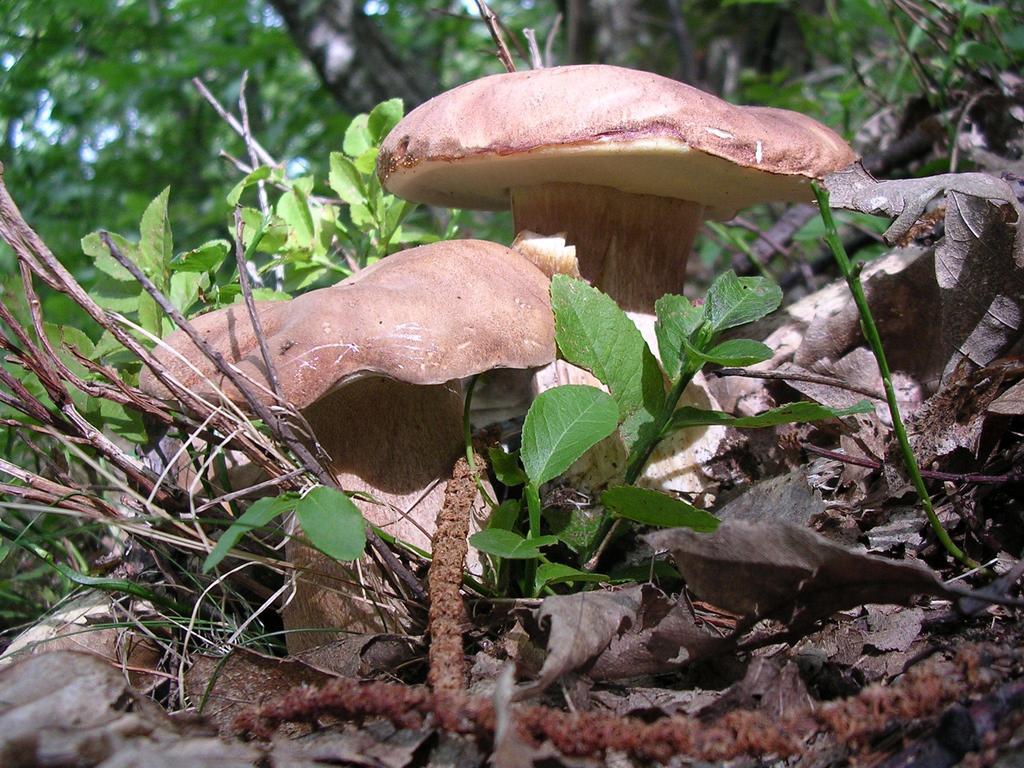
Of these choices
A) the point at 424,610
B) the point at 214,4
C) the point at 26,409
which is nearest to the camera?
the point at 424,610

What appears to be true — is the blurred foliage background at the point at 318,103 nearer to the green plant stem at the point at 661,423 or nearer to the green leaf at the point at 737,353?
the green plant stem at the point at 661,423

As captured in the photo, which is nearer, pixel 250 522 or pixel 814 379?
pixel 250 522

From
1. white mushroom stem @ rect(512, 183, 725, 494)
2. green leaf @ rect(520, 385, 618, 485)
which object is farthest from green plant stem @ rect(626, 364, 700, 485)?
white mushroom stem @ rect(512, 183, 725, 494)

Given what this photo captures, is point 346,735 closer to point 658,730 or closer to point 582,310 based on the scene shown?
point 658,730

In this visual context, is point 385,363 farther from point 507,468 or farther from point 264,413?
point 507,468

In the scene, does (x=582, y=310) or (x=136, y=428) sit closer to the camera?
(x=582, y=310)

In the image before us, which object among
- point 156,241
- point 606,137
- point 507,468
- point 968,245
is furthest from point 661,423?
point 156,241

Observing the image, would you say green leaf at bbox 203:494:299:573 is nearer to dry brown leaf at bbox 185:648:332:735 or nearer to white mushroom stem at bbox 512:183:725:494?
dry brown leaf at bbox 185:648:332:735

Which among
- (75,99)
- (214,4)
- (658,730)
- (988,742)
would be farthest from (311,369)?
(75,99)
